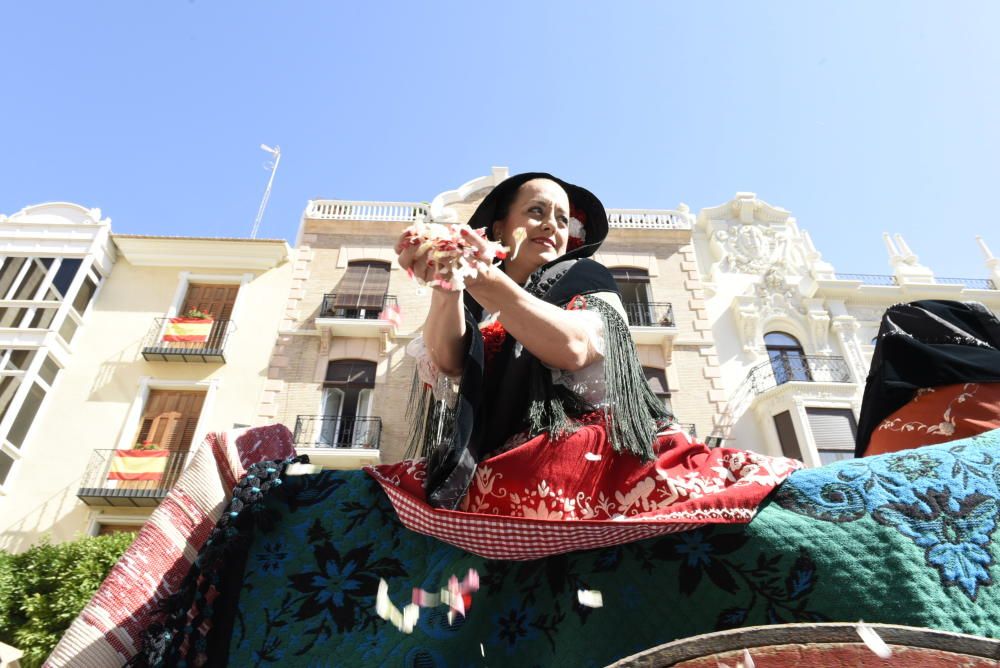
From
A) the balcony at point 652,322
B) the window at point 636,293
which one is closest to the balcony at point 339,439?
the balcony at point 652,322

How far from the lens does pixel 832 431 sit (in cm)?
1288

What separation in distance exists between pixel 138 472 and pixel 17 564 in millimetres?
2928

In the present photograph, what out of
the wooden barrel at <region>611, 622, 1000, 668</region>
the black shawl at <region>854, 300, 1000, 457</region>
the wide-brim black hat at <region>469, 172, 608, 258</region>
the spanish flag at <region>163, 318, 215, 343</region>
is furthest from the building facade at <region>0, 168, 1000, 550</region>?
the wooden barrel at <region>611, 622, 1000, 668</region>

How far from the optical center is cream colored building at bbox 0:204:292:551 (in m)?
11.5

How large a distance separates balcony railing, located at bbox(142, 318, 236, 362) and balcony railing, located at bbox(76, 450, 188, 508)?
2260 mm

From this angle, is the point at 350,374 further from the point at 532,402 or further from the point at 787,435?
the point at 532,402

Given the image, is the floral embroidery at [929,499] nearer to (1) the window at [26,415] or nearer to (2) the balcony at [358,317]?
(2) the balcony at [358,317]

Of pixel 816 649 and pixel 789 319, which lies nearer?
pixel 816 649

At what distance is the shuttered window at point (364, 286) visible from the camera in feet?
47.1

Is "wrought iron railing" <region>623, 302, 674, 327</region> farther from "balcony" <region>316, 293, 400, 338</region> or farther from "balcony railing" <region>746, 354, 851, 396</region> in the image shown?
"balcony" <region>316, 293, 400, 338</region>

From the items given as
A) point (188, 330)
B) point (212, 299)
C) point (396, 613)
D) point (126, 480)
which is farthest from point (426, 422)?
point (212, 299)

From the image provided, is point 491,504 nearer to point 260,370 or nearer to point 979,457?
point 979,457

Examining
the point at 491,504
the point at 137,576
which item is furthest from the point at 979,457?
the point at 137,576

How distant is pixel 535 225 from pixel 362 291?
13045 millimetres
